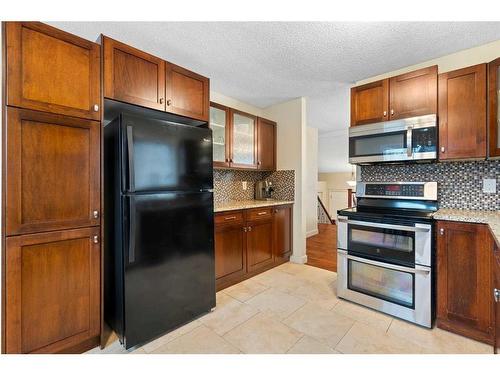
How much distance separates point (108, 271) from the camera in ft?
5.79

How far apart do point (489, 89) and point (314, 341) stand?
2334mm

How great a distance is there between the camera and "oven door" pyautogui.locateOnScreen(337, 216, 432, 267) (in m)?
1.86

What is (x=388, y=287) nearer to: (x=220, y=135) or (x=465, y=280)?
(x=465, y=280)

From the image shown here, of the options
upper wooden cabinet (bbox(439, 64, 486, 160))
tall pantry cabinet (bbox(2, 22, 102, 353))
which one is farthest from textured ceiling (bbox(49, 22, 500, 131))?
tall pantry cabinet (bbox(2, 22, 102, 353))

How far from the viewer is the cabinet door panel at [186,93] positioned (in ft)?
6.37

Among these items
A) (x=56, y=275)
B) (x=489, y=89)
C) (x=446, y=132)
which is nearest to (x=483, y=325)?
(x=446, y=132)

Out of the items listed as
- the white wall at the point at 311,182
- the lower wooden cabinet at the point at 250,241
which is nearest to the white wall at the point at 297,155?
the lower wooden cabinet at the point at 250,241

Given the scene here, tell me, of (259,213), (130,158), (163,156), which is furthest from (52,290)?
(259,213)

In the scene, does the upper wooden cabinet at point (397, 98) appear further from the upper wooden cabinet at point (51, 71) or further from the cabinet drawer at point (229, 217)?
the upper wooden cabinet at point (51, 71)

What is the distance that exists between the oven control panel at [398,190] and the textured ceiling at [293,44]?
123 centimetres

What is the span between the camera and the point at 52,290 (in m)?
1.42

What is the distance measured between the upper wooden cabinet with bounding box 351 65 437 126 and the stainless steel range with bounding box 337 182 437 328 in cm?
68

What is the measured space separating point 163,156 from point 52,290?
3.50 feet

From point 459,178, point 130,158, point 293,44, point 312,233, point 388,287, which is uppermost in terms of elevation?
point 293,44
